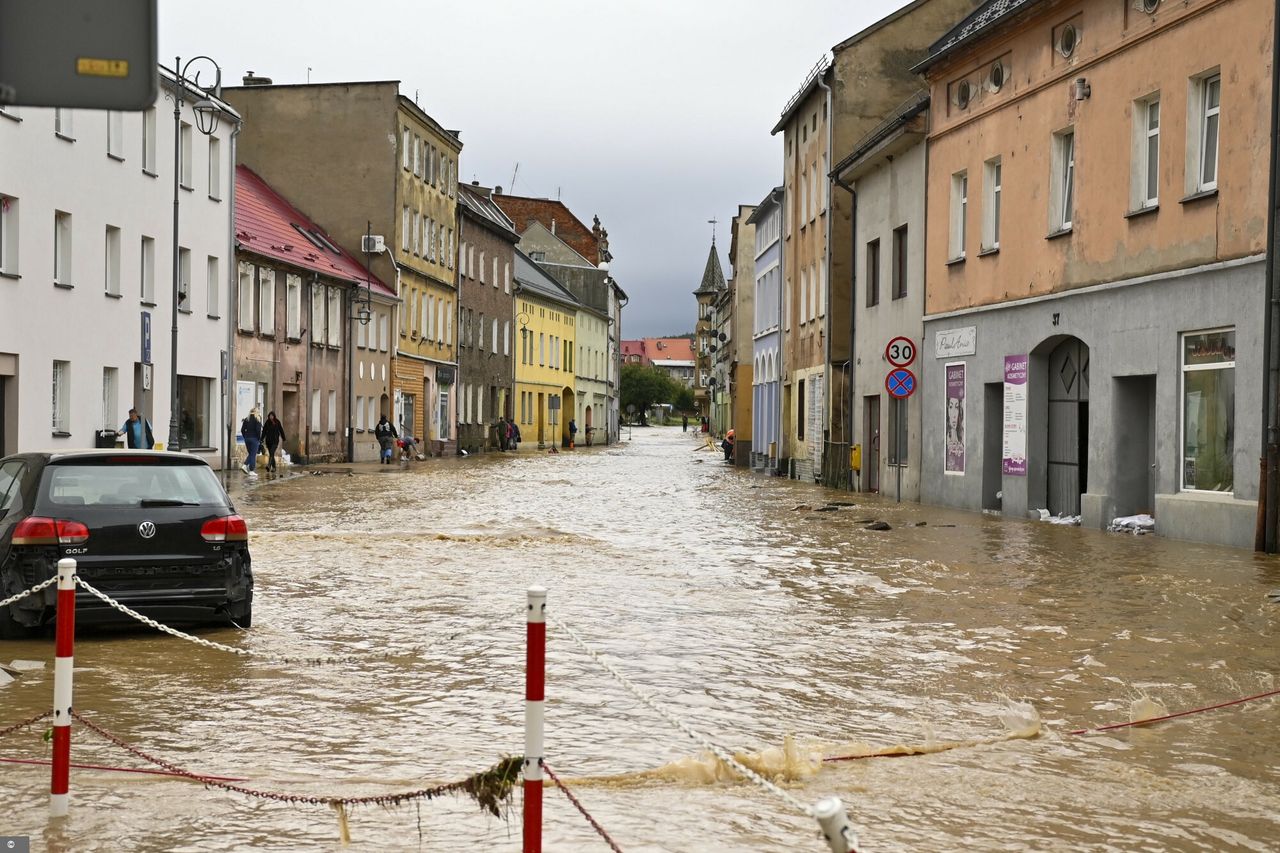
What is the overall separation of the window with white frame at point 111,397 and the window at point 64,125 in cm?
519

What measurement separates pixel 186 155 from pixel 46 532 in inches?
1227

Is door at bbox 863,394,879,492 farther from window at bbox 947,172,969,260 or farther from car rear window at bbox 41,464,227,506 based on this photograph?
car rear window at bbox 41,464,227,506

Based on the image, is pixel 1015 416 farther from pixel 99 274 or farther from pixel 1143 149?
pixel 99 274

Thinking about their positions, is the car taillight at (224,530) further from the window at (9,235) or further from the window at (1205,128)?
the window at (9,235)

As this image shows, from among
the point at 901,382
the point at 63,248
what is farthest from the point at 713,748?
the point at 63,248

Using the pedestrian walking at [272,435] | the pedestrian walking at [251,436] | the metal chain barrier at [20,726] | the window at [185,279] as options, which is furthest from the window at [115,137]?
the metal chain barrier at [20,726]

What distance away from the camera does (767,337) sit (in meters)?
57.0

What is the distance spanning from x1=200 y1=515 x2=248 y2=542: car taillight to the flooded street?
2.41 ft

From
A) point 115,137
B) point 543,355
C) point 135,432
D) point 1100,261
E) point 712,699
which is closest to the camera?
point 712,699

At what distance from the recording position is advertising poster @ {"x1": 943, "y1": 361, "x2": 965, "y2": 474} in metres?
28.9

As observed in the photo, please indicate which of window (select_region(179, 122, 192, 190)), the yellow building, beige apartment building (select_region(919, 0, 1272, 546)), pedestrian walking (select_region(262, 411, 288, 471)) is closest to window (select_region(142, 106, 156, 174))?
window (select_region(179, 122, 192, 190))

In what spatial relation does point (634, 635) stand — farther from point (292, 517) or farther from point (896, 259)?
point (896, 259)

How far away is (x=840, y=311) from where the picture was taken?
132 ft

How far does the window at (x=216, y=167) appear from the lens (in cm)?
4181
